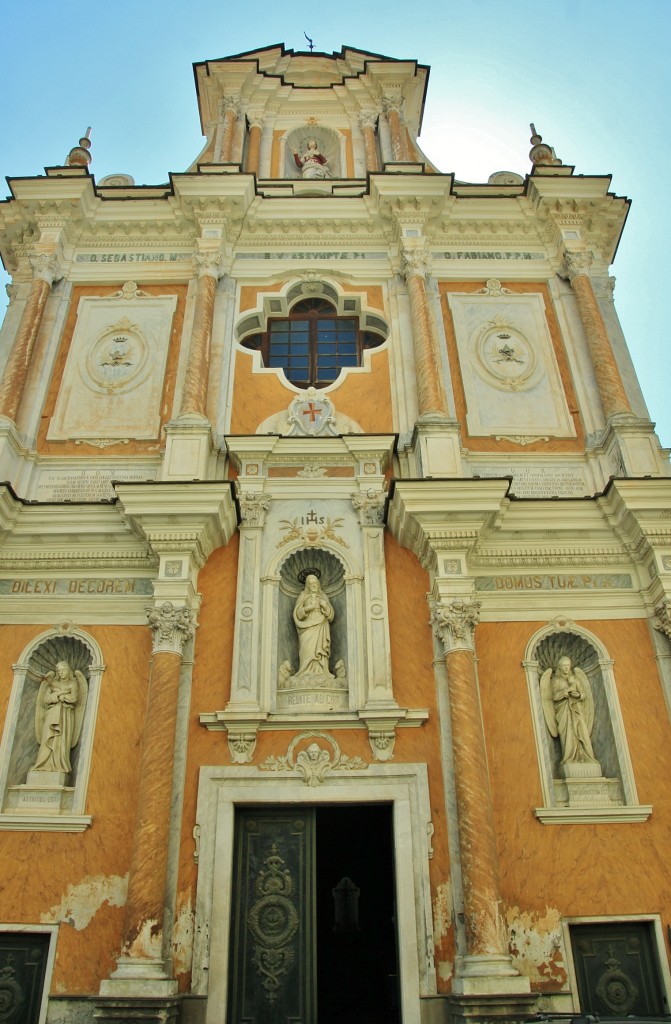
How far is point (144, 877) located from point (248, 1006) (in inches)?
66.9

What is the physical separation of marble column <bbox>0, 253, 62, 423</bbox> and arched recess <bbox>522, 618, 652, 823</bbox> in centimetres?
795

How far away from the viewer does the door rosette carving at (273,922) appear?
27.6 feet

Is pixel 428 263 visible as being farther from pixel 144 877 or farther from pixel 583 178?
pixel 144 877

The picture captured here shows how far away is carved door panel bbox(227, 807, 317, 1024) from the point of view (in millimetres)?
8242

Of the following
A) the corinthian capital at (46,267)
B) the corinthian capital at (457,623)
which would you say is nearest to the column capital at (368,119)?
the corinthian capital at (46,267)

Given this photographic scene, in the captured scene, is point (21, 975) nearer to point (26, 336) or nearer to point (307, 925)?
point (307, 925)

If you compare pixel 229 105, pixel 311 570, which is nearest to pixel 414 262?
pixel 311 570

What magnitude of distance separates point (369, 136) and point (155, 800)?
519 inches

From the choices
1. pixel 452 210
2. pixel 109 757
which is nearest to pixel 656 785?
pixel 109 757

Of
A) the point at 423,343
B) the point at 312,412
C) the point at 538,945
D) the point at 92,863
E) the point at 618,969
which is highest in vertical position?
the point at 423,343

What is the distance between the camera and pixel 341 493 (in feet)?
36.1

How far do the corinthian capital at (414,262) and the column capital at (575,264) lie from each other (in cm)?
230

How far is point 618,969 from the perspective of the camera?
838cm

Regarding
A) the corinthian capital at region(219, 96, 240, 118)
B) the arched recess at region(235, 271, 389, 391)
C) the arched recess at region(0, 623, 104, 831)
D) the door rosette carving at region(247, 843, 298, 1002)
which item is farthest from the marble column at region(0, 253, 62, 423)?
the door rosette carving at region(247, 843, 298, 1002)
